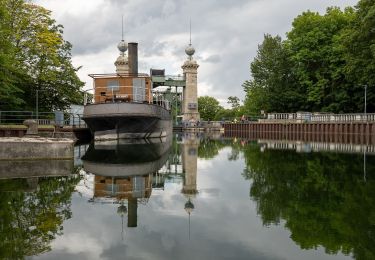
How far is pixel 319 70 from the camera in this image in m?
51.9

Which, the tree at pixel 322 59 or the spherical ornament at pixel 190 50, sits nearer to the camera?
the tree at pixel 322 59

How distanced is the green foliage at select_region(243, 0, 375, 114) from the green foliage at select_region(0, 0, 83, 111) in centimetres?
2463

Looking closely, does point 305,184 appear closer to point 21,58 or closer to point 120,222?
point 120,222

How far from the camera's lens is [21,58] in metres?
34.3

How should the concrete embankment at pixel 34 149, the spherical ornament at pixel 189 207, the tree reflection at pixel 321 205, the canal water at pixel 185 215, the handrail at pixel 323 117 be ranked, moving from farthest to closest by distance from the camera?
the handrail at pixel 323 117, the concrete embankment at pixel 34 149, the spherical ornament at pixel 189 207, the tree reflection at pixel 321 205, the canal water at pixel 185 215

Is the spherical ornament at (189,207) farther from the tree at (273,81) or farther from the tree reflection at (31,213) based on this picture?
the tree at (273,81)

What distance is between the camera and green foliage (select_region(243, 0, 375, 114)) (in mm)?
42062

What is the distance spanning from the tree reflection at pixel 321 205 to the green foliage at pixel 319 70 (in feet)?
92.9

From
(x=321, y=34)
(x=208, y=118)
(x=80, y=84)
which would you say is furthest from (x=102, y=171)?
(x=208, y=118)

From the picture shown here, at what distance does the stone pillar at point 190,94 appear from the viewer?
83750 mm

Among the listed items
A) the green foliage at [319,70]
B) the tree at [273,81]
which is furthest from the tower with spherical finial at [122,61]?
the green foliage at [319,70]

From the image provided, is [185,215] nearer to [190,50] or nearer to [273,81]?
[273,81]

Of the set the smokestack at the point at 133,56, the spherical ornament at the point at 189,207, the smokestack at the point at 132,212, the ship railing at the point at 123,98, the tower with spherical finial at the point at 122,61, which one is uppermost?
the tower with spherical finial at the point at 122,61

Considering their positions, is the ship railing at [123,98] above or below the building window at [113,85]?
below
